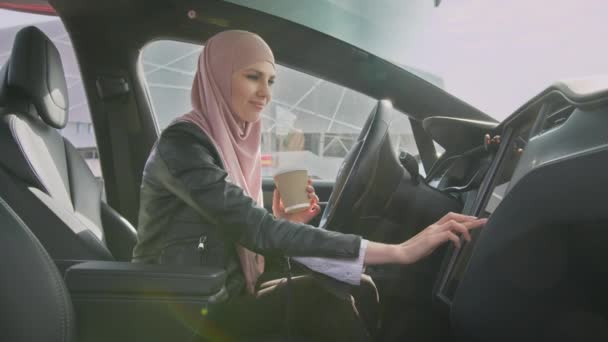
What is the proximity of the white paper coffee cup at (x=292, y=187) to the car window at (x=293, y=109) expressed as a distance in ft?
1.71

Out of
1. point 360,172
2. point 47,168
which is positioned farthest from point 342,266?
point 47,168

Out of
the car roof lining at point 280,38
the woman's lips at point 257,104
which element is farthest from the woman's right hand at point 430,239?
the car roof lining at point 280,38

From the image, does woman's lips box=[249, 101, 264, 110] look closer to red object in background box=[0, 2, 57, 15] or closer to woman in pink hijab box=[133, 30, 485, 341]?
woman in pink hijab box=[133, 30, 485, 341]

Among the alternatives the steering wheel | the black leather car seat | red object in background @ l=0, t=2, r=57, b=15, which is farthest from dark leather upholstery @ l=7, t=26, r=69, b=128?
the steering wheel

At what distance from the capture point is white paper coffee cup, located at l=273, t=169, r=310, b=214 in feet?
3.67

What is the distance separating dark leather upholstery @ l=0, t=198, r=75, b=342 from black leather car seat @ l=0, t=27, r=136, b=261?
9.7 inches

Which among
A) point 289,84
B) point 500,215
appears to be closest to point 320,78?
point 289,84

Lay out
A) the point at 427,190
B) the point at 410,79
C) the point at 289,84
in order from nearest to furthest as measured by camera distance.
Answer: the point at 427,190 → the point at 410,79 → the point at 289,84

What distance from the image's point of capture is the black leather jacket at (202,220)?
0.85 metres

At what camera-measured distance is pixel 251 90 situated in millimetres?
1110

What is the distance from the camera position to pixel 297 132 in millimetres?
2605

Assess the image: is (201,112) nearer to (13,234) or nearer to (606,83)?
(13,234)

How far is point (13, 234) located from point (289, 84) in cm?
146

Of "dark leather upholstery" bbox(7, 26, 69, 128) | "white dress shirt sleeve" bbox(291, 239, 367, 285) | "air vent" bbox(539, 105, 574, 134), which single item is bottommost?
"white dress shirt sleeve" bbox(291, 239, 367, 285)
